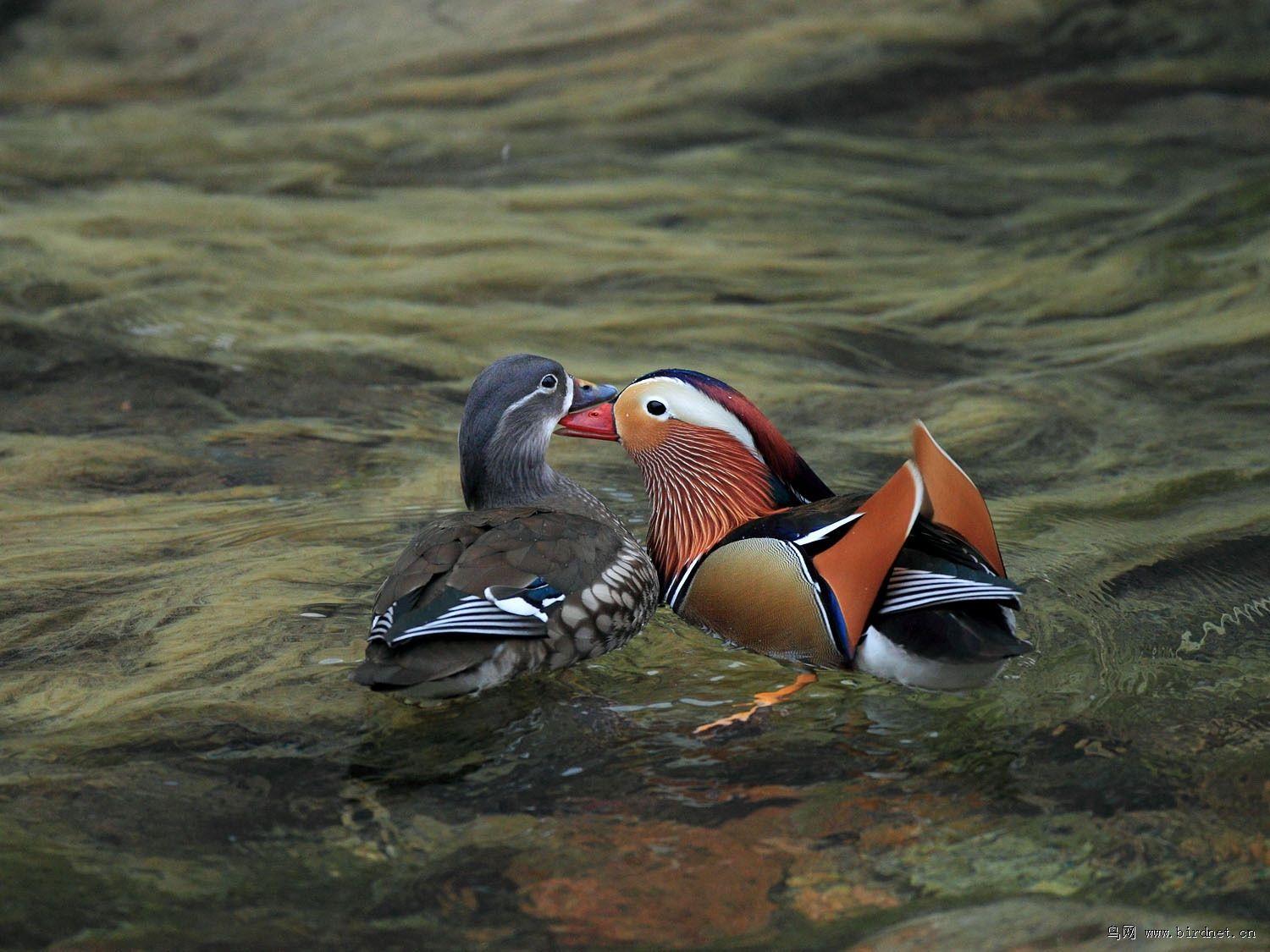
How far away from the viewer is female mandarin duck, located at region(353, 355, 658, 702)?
315cm

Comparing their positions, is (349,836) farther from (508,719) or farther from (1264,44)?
(1264,44)

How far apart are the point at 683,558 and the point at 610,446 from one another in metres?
1.38

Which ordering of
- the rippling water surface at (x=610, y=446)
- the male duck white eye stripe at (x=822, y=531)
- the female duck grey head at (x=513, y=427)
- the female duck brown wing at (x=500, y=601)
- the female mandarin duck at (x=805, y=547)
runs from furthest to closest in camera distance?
the female duck grey head at (x=513, y=427)
the male duck white eye stripe at (x=822, y=531)
the female mandarin duck at (x=805, y=547)
the female duck brown wing at (x=500, y=601)
the rippling water surface at (x=610, y=446)

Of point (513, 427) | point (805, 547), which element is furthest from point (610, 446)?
point (805, 547)

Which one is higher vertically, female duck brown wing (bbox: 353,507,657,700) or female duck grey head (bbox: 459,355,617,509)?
female duck grey head (bbox: 459,355,617,509)

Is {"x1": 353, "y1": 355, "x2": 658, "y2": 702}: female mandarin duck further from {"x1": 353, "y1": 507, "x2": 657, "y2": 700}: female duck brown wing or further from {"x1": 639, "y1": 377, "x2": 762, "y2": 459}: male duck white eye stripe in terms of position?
{"x1": 639, "y1": 377, "x2": 762, "y2": 459}: male duck white eye stripe

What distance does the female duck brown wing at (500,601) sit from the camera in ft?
10.2

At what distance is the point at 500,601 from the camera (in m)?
3.27

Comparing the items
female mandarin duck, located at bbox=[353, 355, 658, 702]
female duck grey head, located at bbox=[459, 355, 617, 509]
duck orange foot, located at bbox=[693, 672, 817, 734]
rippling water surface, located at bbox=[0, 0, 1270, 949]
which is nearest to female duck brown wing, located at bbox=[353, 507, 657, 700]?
female mandarin duck, located at bbox=[353, 355, 658, 702]

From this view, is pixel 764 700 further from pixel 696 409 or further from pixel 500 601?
pixel 696 409

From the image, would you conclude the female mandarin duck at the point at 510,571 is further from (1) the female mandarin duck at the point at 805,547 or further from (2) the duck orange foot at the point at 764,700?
(2) the duck orange foot at the point at 764,700

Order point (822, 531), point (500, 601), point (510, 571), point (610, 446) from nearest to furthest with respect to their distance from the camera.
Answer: point (500, 601)
point (510, 571)
point (822, 531)
point (610, 446)

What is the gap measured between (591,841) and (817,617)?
91 cm

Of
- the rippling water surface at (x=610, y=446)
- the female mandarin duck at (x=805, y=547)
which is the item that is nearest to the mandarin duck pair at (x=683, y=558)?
the female mandarin duck at (x=805, y=547)
